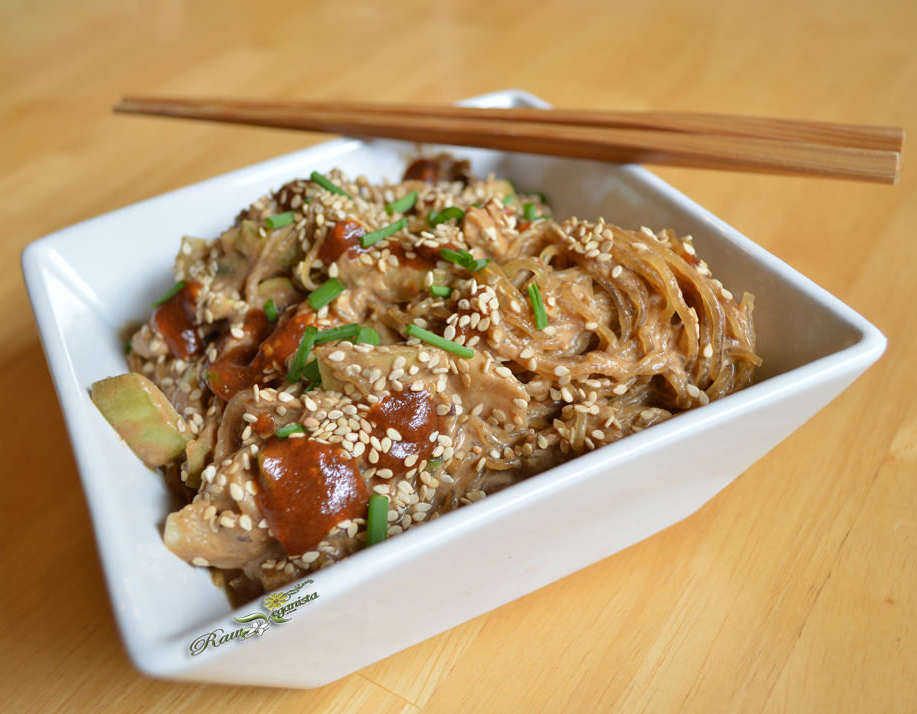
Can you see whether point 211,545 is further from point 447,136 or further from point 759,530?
point 447,136

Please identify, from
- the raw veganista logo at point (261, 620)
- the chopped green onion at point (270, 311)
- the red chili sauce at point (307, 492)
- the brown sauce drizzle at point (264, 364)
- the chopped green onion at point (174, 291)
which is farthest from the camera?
the chopped green onion at point (174, 291)

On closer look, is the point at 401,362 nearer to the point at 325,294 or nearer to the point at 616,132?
the point at 325,294

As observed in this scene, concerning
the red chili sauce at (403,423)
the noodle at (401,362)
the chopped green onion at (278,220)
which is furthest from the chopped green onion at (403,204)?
the red chili sauce at (403,423)

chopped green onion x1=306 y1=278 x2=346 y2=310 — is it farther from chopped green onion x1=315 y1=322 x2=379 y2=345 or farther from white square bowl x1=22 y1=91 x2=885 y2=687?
white square bowl x1=22 y1=91 x2=885 y2=687

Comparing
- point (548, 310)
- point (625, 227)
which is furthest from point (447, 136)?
point (548, 310)

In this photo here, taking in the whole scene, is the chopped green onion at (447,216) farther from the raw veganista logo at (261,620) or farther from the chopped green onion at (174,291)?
the raw veganista logo at (261,620)

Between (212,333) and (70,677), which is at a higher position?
(212,333)

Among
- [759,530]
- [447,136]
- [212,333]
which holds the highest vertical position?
[447,136]
